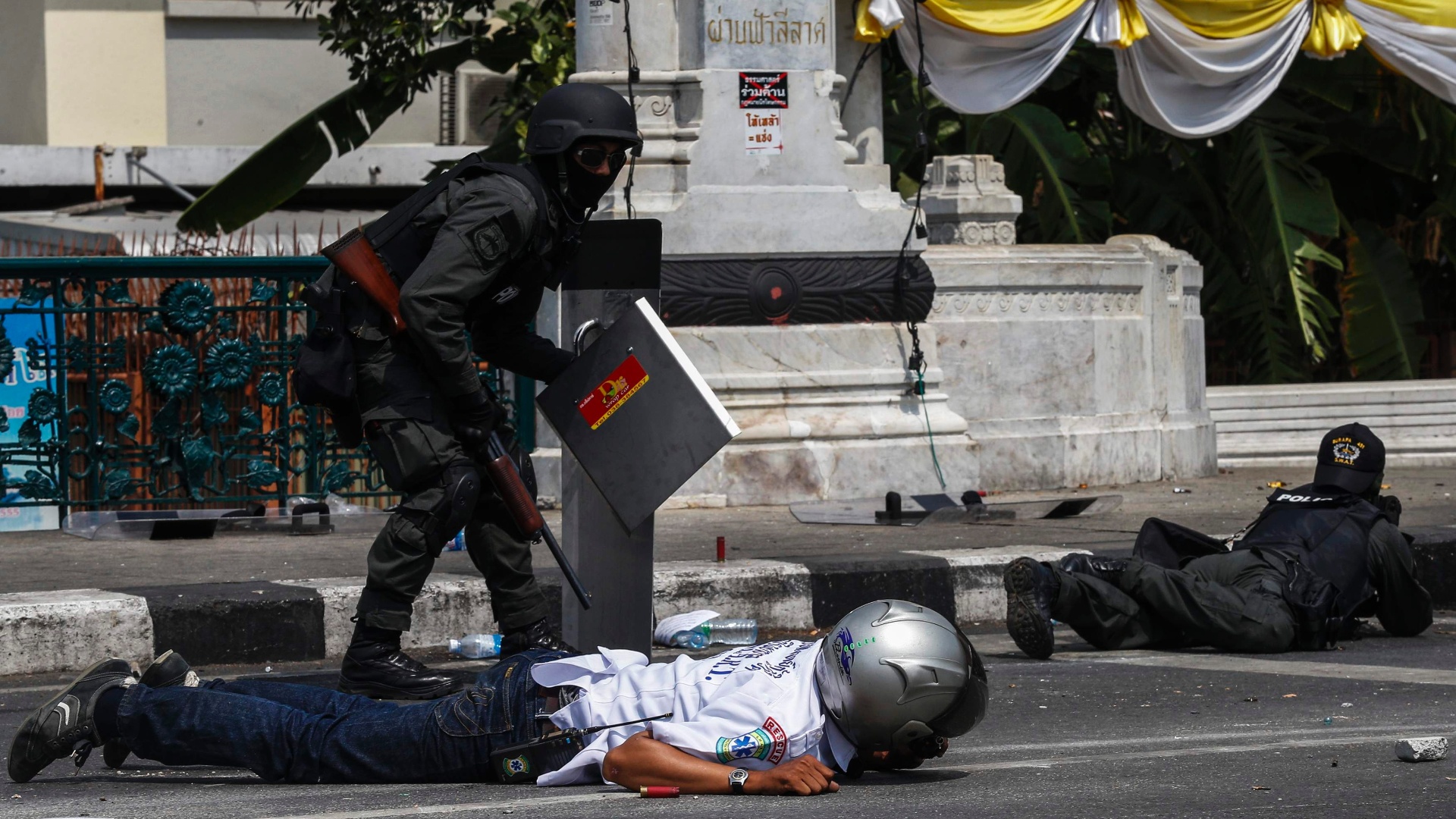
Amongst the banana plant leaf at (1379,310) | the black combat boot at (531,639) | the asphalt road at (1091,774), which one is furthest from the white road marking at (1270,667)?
the banana plant leaf at (1379,310)

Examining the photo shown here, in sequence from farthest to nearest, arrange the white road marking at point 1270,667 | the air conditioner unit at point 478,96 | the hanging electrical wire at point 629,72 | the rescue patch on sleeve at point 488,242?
the air conditioner unit at point 478,96, the hanging electrical wire at point 629,72, the white road marking at point 1270,667, the rescue patch on sleeve at point 488,242

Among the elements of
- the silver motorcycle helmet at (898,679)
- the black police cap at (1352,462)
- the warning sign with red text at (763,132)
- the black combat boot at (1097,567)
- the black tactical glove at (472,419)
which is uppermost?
the warning sign with red text at (763,132)

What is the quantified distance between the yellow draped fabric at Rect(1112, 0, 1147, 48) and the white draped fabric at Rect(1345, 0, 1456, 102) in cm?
148

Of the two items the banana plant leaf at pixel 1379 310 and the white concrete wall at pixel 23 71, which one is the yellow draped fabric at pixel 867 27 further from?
the white concrete wall at pixel 23 71

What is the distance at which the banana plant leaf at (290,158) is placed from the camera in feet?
45.9

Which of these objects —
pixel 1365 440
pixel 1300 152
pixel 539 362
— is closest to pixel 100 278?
pixel 539 362

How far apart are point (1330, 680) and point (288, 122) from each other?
18.1 m

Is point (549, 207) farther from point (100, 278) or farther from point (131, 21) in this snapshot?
point (131, 21)

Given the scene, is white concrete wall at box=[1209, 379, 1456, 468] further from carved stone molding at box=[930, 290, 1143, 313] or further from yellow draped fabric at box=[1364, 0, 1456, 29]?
yellow draped fabric at box=[1364, 0, 1456, 29]

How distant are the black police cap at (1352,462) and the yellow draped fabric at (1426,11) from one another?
6268 millimetres

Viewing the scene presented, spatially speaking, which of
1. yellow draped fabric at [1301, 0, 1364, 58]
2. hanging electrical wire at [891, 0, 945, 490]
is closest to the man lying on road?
hanging electrical wire at [891, 0, 945, 490]

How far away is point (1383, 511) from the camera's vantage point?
6.60 m

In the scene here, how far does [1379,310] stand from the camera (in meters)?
14.5

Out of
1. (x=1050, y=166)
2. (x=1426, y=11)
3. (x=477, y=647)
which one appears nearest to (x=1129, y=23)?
(x=1050, y=166)
